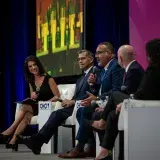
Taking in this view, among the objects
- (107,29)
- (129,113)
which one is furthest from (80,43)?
(129,113)

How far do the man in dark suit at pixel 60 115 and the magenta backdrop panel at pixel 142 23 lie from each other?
645mm

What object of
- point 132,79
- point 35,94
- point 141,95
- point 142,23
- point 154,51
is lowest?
point 35,94

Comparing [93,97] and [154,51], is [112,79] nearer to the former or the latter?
[93,97]

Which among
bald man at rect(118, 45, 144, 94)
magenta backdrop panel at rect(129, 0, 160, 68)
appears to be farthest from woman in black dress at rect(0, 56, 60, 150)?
bald man at rect(118, 45, 144, 94)

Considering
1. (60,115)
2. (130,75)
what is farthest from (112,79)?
(60,115)

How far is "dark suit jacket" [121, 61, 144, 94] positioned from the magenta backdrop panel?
150 centimetres

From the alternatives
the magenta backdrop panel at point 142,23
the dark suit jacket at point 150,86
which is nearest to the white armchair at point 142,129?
the dark suit jacket at point 150,86

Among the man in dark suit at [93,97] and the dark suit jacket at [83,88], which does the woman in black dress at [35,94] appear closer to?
the dark suit jacket at [83,88]

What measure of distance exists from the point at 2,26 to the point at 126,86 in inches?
249

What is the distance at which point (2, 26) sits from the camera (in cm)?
1005

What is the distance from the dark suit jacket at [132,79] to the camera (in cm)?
412

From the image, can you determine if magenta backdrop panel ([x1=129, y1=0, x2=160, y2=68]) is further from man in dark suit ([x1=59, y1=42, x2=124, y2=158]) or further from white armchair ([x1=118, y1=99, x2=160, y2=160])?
white armchair ([x1=118, y1=99, x2=160, y2=160])

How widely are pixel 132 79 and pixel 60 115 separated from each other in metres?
1.65

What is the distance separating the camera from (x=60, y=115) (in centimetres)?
560
